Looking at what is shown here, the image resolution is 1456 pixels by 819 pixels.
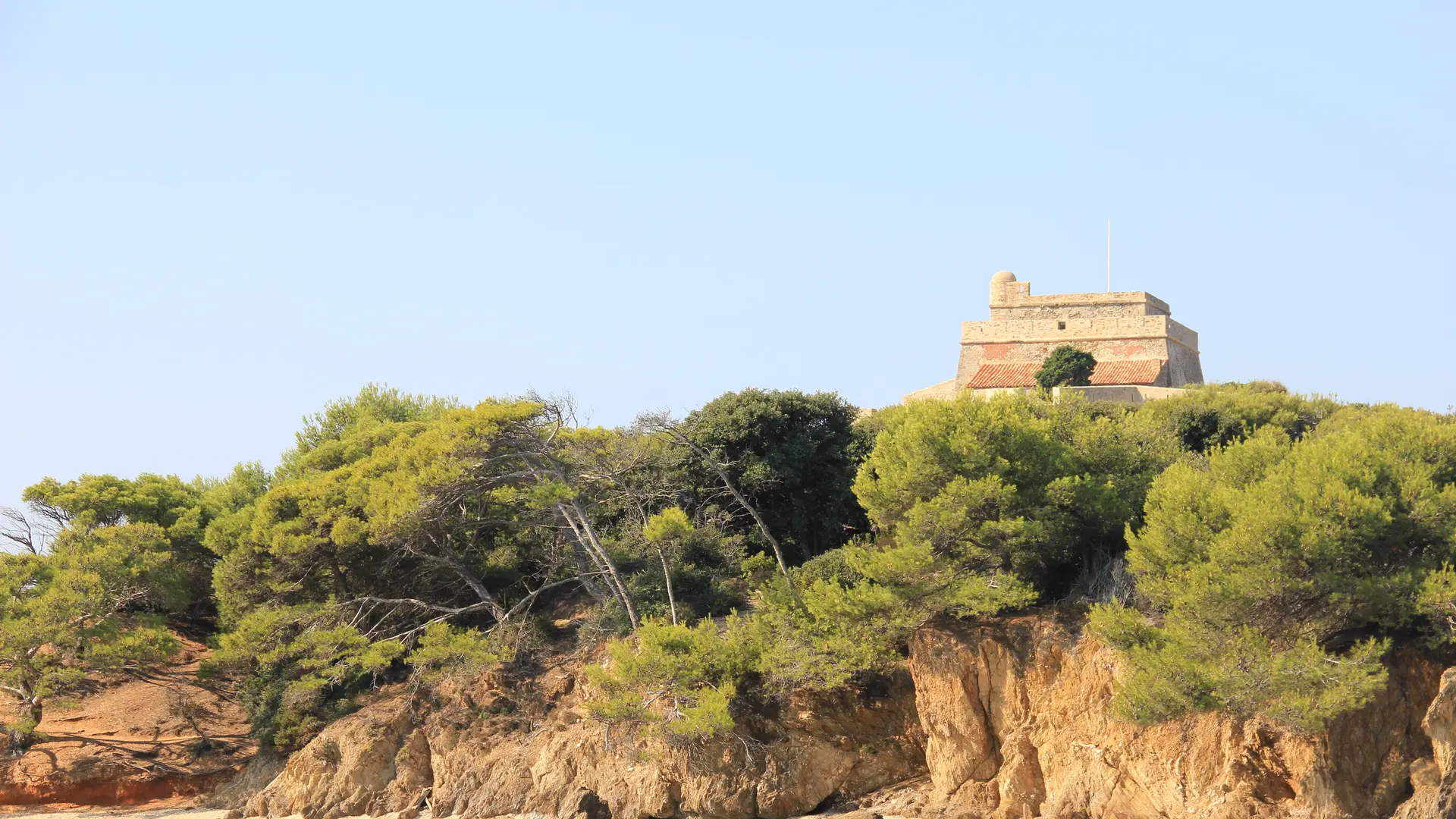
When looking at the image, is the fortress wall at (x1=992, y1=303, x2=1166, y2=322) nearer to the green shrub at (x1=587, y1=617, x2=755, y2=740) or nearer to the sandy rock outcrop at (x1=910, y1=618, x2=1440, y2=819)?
the green shrub at (x1=587, y1=617, x2=755, y2=740)

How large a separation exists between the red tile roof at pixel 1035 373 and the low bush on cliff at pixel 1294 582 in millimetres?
25893

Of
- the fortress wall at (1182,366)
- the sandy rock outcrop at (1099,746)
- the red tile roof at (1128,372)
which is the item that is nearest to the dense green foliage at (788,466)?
the sandy rock outcrop at (1099,746)

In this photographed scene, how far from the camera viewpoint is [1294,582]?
2364 centimetres

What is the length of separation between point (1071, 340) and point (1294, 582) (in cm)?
3212

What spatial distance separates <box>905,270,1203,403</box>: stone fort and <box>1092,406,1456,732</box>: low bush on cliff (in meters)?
26.2

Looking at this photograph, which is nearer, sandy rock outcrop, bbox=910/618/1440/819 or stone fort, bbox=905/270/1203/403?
sandy rock outcrop, bbox=910/618/1440/819

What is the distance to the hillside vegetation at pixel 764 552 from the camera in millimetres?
24219

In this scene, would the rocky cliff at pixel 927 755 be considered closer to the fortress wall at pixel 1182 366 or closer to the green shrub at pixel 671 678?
the green shrub at pixel 671 678

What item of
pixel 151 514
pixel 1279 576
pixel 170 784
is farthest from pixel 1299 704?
pixel 151 514

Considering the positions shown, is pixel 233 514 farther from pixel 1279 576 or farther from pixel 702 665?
pixel 1279 576

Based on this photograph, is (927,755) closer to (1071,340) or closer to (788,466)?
(788,466)

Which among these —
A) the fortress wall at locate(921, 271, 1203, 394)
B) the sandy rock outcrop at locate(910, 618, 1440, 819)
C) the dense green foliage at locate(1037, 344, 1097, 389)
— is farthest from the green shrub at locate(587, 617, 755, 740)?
the fortress wall at locate(921, 271, 1203, 394)

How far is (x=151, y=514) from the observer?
1577 inches

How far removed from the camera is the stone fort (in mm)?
53344
